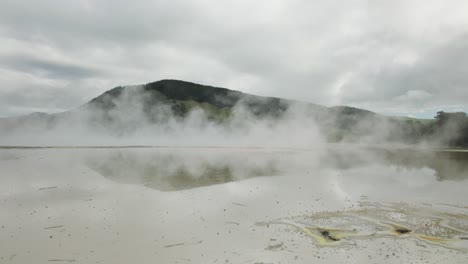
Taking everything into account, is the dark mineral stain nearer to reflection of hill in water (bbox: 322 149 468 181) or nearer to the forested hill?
reflection of hill in water (bbox: 322 149 468 181)

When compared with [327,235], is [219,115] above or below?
above

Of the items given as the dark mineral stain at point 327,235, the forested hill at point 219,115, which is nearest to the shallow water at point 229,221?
the dark mineral stain at point 327,235

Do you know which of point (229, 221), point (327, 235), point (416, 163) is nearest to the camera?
point (327, 235)

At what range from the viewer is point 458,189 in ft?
62.5

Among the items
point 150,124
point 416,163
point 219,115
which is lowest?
point 416,163

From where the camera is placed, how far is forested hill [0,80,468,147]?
112 m

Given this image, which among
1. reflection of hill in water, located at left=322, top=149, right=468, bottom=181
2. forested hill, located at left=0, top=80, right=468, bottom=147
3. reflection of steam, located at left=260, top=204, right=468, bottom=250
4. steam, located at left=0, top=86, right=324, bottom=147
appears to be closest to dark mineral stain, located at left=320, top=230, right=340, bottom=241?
reflection of steam, located at left=260, top=204, right=468, bottom=250

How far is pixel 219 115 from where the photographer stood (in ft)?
515

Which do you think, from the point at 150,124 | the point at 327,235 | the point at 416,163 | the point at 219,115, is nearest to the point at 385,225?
the point at 327,235

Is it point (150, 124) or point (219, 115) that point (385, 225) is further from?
point (219, 115)

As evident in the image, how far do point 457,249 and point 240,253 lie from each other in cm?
707

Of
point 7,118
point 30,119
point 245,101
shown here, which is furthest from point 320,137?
point 7,118

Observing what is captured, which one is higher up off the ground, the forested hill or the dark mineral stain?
the forested hill

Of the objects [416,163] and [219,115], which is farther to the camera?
[219,115]
